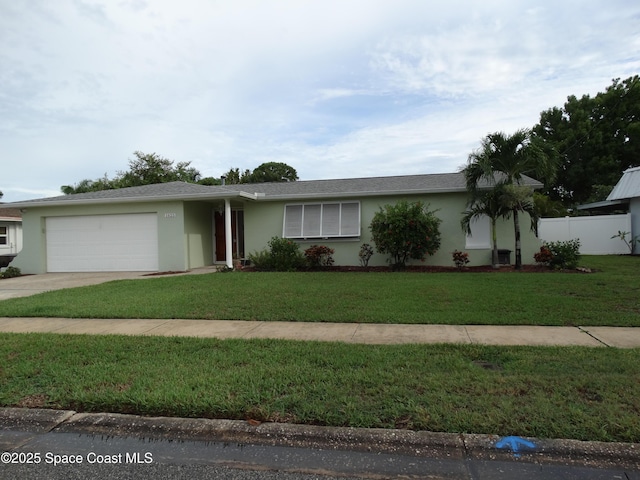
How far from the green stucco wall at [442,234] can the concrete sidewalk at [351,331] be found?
8.58 meters

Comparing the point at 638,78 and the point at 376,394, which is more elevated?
the point at 638,78

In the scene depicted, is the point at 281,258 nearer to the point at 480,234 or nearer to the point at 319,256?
the point at 319,256

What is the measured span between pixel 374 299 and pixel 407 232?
16.7ft

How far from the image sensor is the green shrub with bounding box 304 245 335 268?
14.7 meters

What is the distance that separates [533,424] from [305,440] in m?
1.80

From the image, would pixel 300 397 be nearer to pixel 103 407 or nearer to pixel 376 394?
pixel 376 394

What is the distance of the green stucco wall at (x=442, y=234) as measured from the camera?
14578mm

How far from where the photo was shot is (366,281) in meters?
11.3

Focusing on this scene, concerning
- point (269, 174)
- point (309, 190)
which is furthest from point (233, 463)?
point (269, 174)

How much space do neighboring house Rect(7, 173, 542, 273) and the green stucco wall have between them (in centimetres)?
3

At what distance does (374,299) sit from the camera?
8.84 m

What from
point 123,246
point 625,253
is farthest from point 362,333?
point 625,253

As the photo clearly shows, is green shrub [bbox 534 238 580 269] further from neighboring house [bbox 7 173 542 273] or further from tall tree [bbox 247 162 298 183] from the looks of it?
tall tree [bbox 247 162 298 183]

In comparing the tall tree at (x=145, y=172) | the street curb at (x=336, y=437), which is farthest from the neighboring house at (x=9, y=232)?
the street curb at (x=336, y=437)
